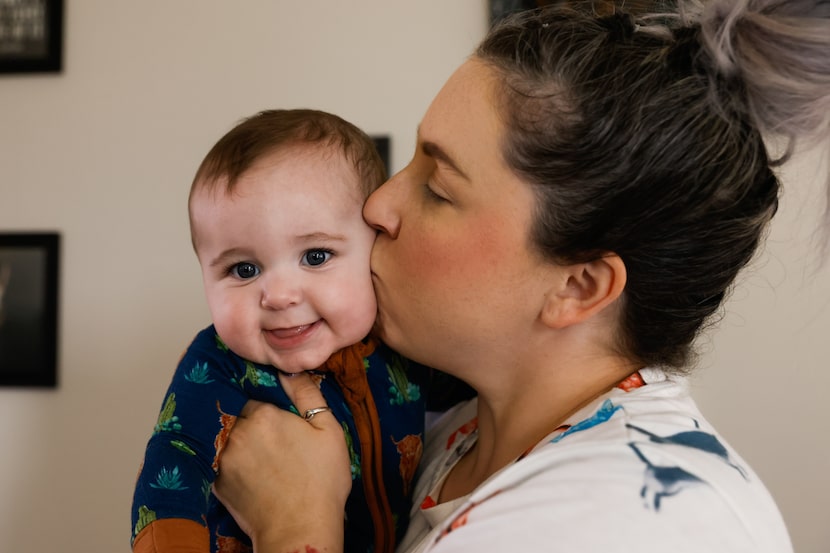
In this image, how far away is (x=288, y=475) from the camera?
115 cm

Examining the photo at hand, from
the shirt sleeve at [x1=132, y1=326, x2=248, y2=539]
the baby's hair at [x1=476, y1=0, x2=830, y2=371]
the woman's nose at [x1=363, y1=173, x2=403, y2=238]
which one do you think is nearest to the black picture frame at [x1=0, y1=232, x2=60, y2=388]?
the shirt sleeve at [x1=132, y1=326, x2=248, y2=539]

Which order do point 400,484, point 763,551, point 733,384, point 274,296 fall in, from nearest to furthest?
point 763,551 → point 274,296 → point 400,484 → point 733,384

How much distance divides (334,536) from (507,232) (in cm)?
50

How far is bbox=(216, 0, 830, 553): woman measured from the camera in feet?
2.69

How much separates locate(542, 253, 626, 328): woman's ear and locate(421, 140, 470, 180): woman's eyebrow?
0.65 feet

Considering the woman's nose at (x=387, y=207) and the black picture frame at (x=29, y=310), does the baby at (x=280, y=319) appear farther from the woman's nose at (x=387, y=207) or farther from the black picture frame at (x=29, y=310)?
the black picture frame at (x=29, y=310)

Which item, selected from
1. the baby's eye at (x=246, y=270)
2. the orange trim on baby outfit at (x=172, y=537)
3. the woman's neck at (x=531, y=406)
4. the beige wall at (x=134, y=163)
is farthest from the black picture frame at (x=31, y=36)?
the woman's neck at (x=531, y=406)

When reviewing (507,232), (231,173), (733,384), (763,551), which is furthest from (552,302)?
(733,384)

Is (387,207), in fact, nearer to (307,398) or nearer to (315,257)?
(315,257)

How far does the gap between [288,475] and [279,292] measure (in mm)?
287

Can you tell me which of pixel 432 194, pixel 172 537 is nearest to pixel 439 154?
pixel 432 194

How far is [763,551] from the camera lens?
0.77 metres

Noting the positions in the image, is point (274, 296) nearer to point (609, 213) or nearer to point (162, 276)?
point (609, 213)

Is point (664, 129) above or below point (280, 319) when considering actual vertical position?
above
